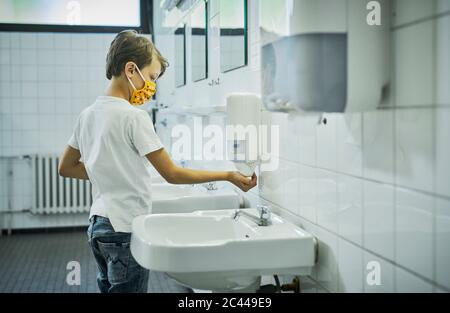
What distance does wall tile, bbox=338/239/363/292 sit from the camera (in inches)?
52.2

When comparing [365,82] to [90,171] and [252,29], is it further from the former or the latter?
[252,29]

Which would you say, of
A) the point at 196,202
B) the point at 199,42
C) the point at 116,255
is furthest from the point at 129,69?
the point at 199,42

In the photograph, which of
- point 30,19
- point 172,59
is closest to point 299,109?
point 30,19

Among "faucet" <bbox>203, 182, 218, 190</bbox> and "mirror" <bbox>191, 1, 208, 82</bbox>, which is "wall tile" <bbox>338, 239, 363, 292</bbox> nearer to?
"faucet" <bbox>203, 182, 218, 190</bbox>

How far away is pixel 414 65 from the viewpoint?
3.59ft

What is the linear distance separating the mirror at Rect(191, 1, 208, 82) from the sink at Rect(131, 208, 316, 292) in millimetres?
1344

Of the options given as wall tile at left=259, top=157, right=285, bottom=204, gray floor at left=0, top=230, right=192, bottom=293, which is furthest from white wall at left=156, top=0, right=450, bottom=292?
gray floor at left=0, top=230, right=192, bottom=293

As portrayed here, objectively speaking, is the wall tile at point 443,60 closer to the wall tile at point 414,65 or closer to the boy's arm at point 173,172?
the wall tile at point 414,65

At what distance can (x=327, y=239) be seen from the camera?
1.49m

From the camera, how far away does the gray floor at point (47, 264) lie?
3.17 m

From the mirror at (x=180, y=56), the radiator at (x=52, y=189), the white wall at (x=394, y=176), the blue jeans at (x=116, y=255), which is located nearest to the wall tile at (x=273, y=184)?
the white wall at (x=394, y=176)

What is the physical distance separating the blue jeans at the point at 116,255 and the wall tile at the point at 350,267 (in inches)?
24.4

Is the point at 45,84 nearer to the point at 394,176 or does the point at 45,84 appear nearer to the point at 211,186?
the point at 211,186

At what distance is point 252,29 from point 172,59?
1678 mm
